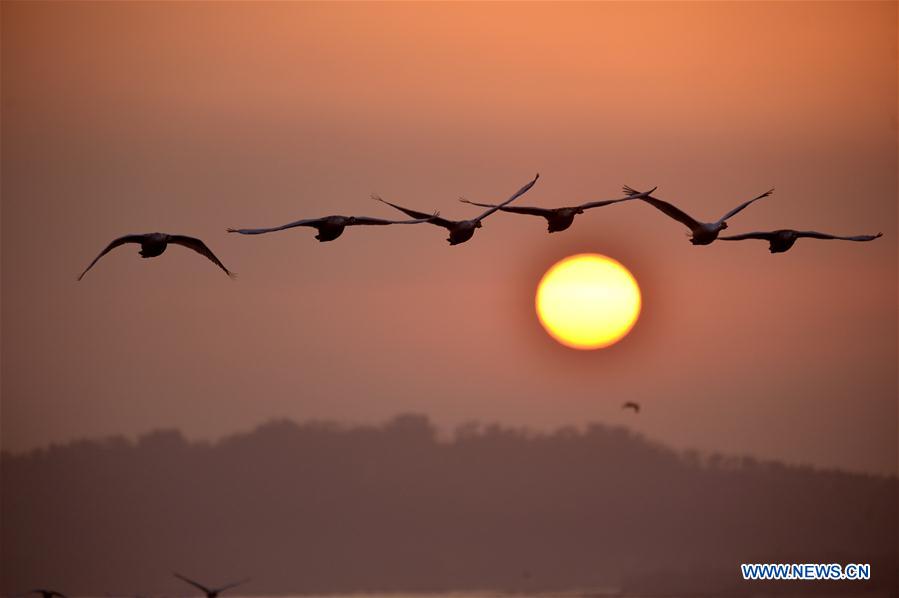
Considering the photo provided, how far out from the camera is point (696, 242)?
50.9 meters

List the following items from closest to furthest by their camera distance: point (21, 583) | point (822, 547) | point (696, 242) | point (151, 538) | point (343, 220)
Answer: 1. point (343, 220)
2. point (696, 242)
3. point (21, 583)
4. point (822, 547)
5. point (151, 538)

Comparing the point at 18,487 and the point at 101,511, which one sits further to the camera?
the point at 101,511

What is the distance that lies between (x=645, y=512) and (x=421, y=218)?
10428 cm

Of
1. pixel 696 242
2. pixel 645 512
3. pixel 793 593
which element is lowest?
pixel 793 593

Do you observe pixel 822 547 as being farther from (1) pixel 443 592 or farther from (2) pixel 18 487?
(2) pixel 18 487

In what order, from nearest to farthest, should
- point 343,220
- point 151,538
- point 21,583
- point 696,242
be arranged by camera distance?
point 343,220, point 696,242, point 21,583, point 151,538

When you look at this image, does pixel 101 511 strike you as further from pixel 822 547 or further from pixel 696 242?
pixel 696 242

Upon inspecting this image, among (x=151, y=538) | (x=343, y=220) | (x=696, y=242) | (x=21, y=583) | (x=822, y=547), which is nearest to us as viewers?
(x=343, y=220)

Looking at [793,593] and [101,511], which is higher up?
[101,511]

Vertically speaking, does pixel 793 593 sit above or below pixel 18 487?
below

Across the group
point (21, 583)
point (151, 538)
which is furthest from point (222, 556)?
point (21, 583)

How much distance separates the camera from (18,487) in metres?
134

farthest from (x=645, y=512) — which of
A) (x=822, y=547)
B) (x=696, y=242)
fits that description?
(x=696, y=242)

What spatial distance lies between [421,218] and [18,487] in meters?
95.2
